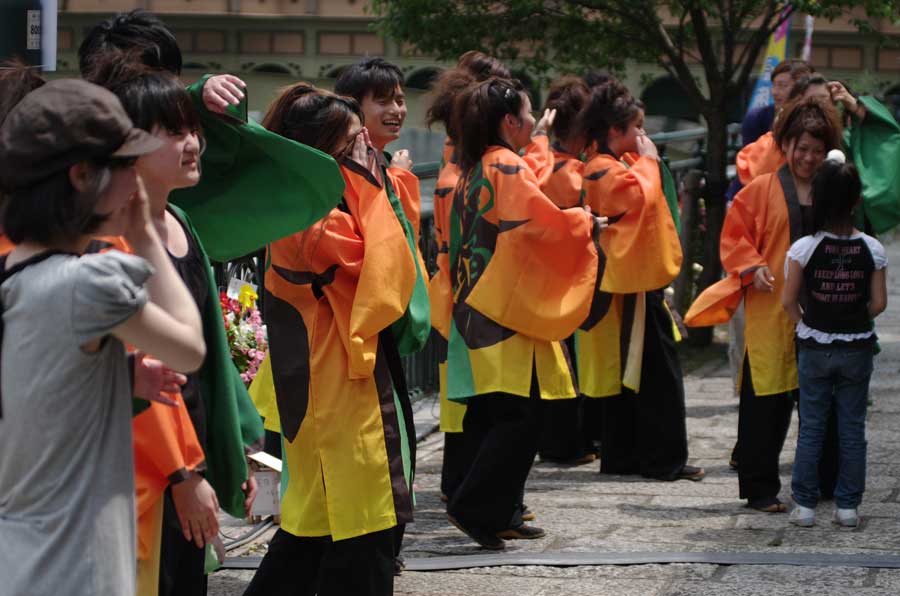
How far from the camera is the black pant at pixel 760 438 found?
6156 mm

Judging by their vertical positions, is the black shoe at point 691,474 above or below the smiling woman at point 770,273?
below

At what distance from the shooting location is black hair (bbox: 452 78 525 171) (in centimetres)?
575

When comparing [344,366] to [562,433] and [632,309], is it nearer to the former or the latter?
[632,309]

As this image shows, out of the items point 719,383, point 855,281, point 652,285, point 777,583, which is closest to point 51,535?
point 777,583

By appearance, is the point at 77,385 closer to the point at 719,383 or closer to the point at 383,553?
the point at 383,553

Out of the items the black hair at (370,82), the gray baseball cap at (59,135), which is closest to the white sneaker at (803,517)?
the black hair at (370,82)

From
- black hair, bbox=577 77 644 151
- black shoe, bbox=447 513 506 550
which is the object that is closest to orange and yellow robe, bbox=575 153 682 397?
black hair, bbox=577 77 644 151

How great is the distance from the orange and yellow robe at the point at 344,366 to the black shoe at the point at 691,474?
295cm

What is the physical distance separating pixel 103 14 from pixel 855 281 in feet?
107

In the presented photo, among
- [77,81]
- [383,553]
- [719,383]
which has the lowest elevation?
[719,383]

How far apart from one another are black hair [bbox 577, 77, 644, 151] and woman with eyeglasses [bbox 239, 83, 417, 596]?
9.77 ft

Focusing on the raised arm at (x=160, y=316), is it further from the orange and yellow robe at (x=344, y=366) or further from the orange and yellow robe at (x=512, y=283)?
the orange and yellow robe at (x=512, y=283)

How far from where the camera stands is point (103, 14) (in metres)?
36.2

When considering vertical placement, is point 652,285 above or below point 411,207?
below
